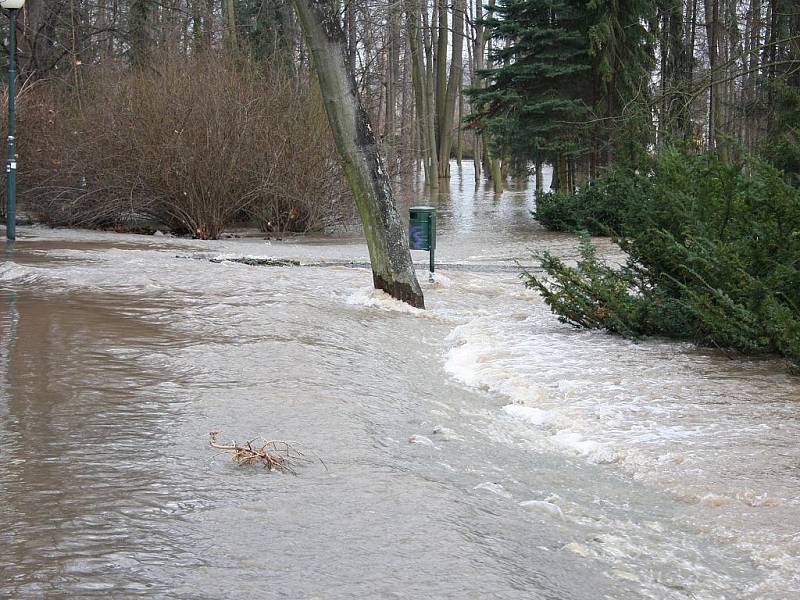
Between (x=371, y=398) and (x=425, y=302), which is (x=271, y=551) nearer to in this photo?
(x=371, y=398)

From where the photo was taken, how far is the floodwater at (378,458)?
11.7ft

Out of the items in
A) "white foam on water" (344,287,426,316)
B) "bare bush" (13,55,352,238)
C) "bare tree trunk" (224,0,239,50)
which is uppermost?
"bare tree trunk" (224,0,239,50)

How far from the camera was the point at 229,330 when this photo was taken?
843 cm

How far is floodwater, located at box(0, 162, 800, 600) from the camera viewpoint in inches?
141

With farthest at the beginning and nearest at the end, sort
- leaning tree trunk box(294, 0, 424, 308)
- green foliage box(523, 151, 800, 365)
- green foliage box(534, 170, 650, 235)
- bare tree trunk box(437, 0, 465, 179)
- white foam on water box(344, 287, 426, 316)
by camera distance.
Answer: bare tree trunk box(437, 0, 465, 179), green foliage box(534, 170, 650, 235), white foam on water box(344, 287, 426, 316), leaning tree trunk box(294, 0, 424, 308), green foliage box(523, 151, 800, 365)

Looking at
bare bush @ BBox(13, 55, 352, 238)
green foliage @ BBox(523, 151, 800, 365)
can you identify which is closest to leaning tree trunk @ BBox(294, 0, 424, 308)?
green foliage @ BBox(523, 151, 800, 365)

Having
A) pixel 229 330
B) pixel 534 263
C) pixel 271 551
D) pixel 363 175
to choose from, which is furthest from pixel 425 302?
pixel 271 551

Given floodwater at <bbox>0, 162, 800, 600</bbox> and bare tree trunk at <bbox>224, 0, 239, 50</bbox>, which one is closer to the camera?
floodwater at <bbox>0, 162, 800, 600</bbox>

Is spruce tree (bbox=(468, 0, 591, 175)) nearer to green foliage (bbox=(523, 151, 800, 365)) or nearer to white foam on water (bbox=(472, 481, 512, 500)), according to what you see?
green foliage (bbox=(523, 151, 800, 365))

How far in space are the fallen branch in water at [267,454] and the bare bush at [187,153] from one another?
14.7 meters

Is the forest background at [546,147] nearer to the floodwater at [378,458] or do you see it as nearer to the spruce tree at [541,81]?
the spruce tree at [541,81]

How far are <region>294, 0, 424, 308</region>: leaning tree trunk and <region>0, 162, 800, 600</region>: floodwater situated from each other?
102 centimetres

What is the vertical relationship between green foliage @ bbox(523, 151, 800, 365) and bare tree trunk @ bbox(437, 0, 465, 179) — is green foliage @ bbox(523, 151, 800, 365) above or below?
below

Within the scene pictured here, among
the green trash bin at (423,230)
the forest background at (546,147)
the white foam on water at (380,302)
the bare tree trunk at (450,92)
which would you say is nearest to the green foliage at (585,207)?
the forest background at (546,147)
